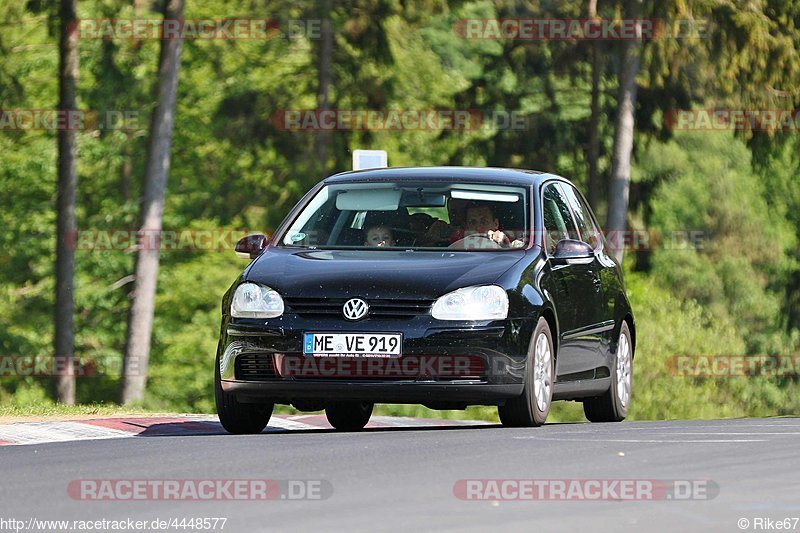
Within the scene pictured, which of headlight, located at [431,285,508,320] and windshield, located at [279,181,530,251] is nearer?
headlight, located at [431,285,508,320]

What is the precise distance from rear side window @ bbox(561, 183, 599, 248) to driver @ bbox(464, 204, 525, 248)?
1544 millimetres

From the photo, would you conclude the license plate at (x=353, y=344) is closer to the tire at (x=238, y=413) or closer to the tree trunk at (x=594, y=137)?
the tire at (x=238, y=413)

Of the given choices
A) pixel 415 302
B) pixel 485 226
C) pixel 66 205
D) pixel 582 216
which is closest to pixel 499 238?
pixel 485 226

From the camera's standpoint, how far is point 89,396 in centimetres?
4719

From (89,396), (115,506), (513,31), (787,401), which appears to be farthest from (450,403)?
(787,401)

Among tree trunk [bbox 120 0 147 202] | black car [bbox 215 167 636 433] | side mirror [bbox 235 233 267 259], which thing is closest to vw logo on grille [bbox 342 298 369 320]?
black car [bbox 215 167 636 433]

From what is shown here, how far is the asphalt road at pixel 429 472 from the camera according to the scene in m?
7.93

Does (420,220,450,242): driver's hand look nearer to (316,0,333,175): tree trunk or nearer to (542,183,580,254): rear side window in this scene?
(542,183,580,254): rear side window

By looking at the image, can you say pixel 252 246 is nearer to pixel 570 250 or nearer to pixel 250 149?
pixel 570 250

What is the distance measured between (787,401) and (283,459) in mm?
47269

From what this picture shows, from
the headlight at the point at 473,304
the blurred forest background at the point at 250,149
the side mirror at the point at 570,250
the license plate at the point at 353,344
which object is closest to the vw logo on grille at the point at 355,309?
the license plate at the point at 353,344

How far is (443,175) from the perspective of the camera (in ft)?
45.3

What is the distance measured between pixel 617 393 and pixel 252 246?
11.7 feet

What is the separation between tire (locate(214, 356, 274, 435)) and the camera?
1277 centimetres
